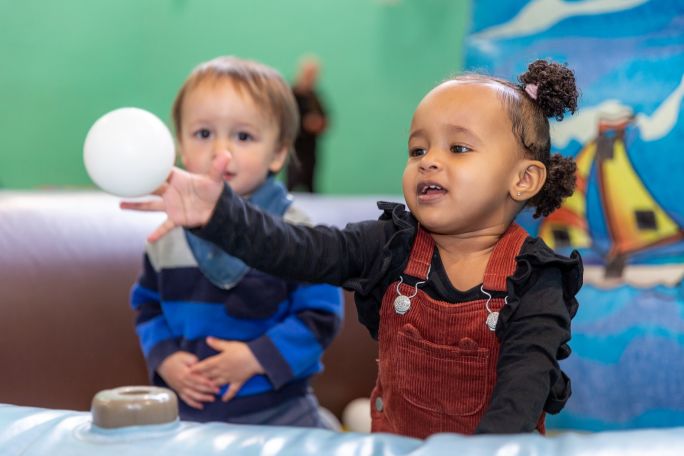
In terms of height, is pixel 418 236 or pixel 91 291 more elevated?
pixel 418 236

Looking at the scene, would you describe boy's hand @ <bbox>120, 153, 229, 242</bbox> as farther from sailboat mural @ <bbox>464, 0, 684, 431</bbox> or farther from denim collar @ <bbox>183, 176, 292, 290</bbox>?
sailboat mural @ <bbox>464, 0, 684, 431</bbox>

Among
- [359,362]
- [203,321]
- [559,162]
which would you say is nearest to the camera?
[559,162]

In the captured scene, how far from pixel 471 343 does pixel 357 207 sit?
2.96 feet


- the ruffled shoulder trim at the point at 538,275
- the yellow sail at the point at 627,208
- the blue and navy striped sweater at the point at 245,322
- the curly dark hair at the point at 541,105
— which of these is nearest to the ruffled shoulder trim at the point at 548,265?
the ruffled shoulder trim at the point at 538,275

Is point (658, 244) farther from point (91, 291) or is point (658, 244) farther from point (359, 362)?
point (91, 291)

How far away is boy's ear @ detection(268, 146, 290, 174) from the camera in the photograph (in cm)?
129

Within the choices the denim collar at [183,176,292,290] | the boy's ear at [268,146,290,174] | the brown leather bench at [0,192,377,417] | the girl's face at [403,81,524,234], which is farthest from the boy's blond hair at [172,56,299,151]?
the girl's face at [403,81,524,234]

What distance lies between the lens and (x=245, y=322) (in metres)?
1.23

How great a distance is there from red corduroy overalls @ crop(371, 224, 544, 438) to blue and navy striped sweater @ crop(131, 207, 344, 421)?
28 centimetres

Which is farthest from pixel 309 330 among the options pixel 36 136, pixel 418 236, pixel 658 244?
pixel 36 136

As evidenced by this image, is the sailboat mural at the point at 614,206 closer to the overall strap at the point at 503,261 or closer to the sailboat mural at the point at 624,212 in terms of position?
the sailboat mural at the point at 624,212

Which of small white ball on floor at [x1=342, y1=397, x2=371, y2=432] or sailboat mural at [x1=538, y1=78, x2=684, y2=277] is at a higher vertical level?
sailboat mural at [x1=538, y1=78, x2=684, y2=277]

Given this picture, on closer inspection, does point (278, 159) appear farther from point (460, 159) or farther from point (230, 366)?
point (460, 159)

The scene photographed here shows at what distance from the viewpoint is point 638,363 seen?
1.30m
